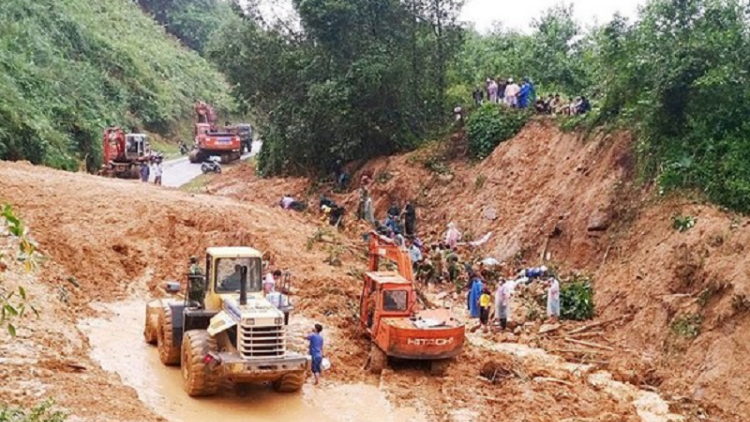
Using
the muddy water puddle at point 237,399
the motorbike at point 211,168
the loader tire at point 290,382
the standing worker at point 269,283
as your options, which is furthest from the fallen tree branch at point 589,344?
the motorbike at point 211,168

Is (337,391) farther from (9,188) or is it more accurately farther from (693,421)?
(9,188)

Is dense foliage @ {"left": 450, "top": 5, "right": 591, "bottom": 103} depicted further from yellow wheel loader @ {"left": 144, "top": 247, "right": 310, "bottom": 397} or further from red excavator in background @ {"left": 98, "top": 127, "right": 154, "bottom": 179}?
yellow wheel loader @ {"left": 144, "top": 247, "right": 310, "bottom": 397}

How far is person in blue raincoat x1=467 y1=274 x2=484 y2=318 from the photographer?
2141cm

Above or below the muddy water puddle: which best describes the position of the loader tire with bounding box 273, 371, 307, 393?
above

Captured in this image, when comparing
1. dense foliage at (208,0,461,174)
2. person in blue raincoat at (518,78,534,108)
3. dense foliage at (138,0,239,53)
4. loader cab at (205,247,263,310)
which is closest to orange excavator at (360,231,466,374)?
loader cab at (205,247,263,310)


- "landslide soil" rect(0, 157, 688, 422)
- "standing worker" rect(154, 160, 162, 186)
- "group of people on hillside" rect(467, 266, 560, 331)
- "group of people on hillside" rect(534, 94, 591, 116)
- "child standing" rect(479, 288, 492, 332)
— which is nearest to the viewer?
"landslide soil" rect(0, 157, 688, 422)

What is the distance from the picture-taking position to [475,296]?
70.3ft

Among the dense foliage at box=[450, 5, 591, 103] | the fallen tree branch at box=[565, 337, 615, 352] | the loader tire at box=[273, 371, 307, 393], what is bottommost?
the fallen tree branch at box=[565, 337, 615, 352]

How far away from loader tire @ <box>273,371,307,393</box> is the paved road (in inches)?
1010

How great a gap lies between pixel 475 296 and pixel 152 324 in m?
7.90

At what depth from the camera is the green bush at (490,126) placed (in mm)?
31719

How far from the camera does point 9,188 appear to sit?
25.2m

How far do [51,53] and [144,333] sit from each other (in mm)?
34021

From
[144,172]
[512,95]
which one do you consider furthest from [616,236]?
[144,172]
